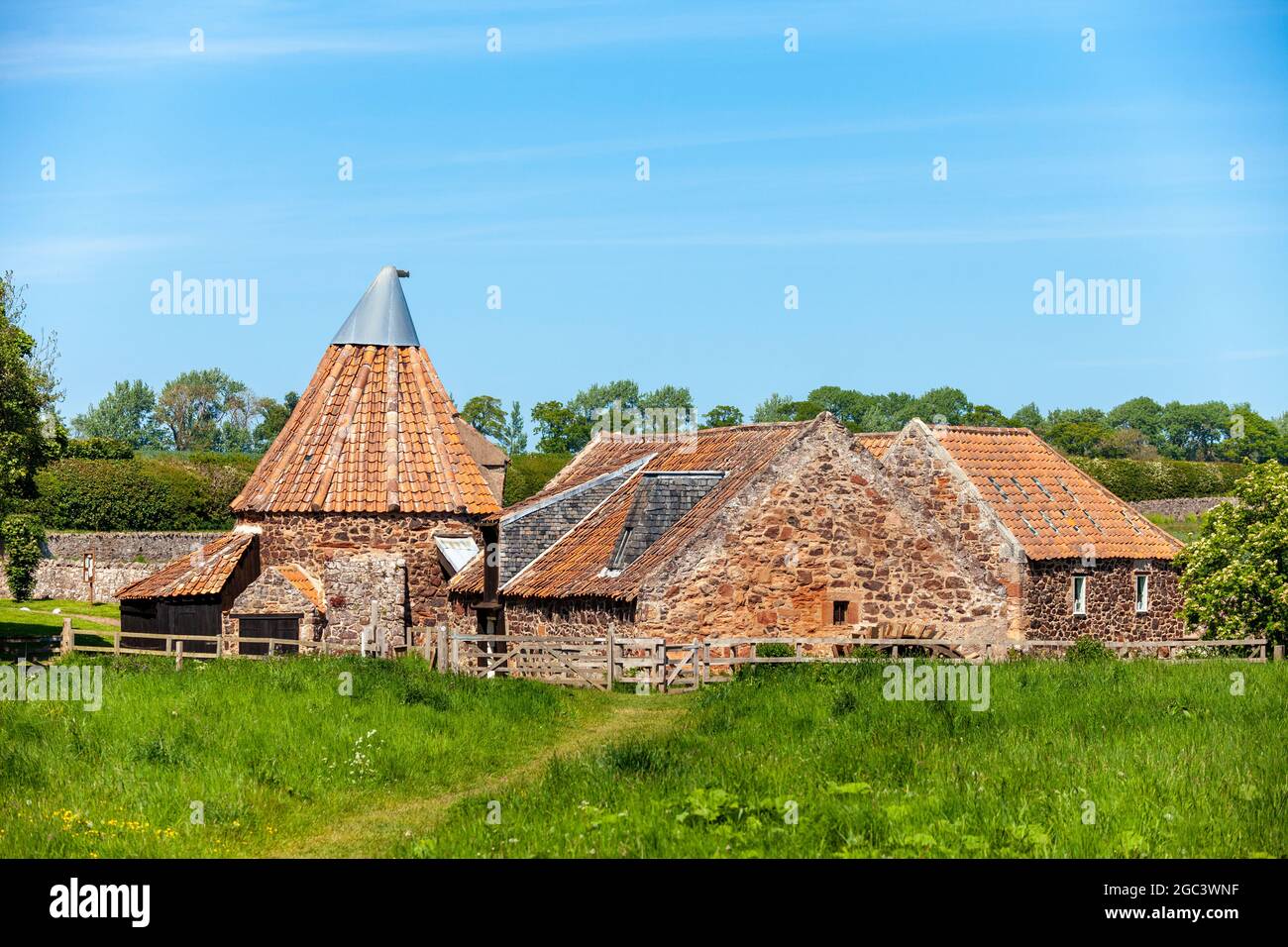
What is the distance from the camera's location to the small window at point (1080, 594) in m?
39.3

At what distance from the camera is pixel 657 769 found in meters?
16.0

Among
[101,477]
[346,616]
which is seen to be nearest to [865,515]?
[346,616]

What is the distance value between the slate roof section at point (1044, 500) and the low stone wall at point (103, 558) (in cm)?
3327

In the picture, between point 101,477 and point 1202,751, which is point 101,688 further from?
point 101,477

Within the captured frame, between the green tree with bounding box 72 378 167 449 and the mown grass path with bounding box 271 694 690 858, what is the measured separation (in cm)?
12364

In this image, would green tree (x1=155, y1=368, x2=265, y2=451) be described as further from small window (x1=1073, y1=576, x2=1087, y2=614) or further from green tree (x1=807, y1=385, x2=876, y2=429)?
small window (x1=1073, y1=576, x2=1087, y2=614)

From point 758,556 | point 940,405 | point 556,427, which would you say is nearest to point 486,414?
point 556,427

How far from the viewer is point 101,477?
71688mm

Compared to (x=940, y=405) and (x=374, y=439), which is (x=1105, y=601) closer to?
(x=374, y=439)

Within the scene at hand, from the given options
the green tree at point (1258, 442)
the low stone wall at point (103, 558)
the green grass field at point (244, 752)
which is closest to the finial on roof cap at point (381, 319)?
the green grass field at point (244, 752)

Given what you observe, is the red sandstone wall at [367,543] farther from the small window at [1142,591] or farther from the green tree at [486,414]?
the green tree at [486,414]

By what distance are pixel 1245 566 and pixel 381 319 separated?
2243 centimetres

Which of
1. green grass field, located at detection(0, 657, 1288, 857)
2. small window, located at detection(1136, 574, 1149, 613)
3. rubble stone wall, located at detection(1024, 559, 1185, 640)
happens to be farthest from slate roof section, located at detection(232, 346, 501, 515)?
small window, located at detection(1136, 574, 1149, 613)

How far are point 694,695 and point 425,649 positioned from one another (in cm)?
644
